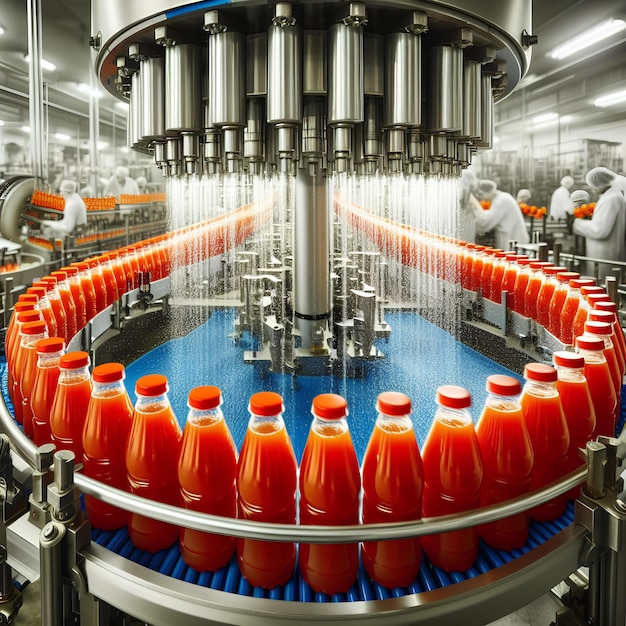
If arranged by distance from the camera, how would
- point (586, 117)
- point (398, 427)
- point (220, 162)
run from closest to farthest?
1. point (398, 427)
2. point (220, 162)
3. point (586, 117)

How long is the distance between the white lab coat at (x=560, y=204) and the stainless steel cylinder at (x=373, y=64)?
5.74 m

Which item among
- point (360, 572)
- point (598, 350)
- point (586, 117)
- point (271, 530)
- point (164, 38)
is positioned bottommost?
point (360, 572)

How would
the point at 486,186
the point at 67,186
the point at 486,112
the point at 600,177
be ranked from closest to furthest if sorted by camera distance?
the point at 486,112, the point at 600,177, the point at 67,186, the point at 486,186

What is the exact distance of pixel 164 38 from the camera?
3.70 ft

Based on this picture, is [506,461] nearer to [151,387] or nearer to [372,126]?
[151,387]

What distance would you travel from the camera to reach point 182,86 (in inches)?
46.1

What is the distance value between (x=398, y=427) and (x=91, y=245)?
6.38 m

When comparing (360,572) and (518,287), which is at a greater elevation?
(518,287)

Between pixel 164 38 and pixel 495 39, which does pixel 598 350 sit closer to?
pixel 495 39

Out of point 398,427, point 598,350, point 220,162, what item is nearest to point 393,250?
point 220,162

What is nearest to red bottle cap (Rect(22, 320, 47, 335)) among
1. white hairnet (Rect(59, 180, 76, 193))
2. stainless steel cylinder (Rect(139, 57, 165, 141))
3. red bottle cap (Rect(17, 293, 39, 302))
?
red bottle cap (Rect(17, 293, 39, 302))

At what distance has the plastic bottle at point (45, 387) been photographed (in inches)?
37.7

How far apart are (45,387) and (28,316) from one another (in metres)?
0.36

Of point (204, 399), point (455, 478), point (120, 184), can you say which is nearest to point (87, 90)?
point (120, 184)
